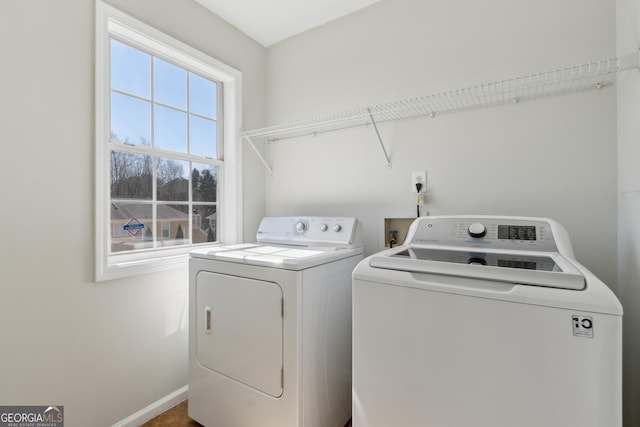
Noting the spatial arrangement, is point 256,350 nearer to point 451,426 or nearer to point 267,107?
point 451,426

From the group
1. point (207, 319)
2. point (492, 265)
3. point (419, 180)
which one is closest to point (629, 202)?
point (492, 265)

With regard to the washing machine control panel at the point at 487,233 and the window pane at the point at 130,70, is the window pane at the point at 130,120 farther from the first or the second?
the washing machine control panel at the point at 487,233

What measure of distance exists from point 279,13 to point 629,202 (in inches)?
90.7

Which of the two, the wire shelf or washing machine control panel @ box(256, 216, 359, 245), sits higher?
the wire shelf

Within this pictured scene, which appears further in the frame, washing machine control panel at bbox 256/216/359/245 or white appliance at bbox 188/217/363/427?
washing machine control panel at bbox 256/216/359/245

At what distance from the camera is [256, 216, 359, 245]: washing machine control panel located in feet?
5.72

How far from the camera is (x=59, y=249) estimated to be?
134cm

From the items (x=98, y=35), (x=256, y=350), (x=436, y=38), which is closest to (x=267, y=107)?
(x=98, y=35)

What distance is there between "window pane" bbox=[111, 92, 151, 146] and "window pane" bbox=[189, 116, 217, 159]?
31cm

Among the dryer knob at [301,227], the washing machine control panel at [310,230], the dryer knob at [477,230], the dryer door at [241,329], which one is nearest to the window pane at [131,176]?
the dryer door at [241,329]

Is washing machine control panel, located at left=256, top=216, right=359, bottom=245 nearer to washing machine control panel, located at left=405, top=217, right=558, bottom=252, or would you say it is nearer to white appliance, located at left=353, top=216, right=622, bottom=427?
washing machine control panel, located at left=405, top=217, right=558, bottom=252

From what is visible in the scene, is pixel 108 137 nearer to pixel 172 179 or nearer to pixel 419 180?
pixel 172 179

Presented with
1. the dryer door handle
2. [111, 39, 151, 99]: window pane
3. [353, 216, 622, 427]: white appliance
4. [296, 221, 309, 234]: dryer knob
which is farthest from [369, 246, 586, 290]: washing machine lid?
[111, 39, 151, 99]: window pane

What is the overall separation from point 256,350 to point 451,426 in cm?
89
